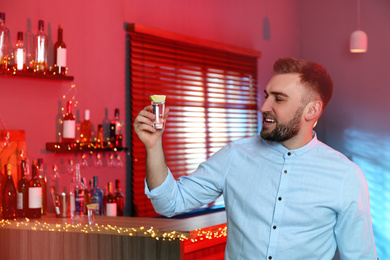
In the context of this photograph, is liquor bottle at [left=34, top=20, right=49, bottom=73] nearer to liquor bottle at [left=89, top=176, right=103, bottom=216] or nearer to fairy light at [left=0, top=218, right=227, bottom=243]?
liquor bottle at [left=89, top=176, right=103, bottom=216]

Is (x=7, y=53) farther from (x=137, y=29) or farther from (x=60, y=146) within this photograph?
(x=137, y=29)

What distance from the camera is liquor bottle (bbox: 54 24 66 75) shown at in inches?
119

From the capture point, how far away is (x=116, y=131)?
3473mm

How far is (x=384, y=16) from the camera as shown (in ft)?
15.9

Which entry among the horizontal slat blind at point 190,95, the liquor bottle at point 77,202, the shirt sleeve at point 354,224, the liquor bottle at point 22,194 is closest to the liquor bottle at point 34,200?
the liquor bottle at point 22,194

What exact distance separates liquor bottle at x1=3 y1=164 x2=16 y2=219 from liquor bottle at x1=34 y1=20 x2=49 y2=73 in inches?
23.1

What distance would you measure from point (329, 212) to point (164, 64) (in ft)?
7.89

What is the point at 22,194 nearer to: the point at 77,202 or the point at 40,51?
the point at 77,202

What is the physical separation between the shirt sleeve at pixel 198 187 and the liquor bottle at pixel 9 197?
4.07 feet

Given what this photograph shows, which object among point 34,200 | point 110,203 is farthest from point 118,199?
point 34,200

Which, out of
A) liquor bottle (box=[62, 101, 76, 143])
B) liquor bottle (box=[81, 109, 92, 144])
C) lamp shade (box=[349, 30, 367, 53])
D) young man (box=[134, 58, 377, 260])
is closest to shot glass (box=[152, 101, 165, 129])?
young man (box=[134, 58, 377, 260])

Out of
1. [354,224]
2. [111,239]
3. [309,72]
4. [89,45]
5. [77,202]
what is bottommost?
[111,239]

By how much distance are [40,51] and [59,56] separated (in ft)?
0.36

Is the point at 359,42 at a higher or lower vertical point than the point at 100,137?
higher
